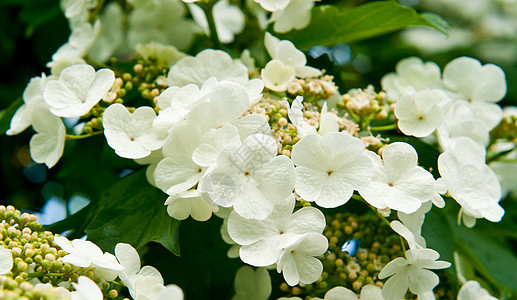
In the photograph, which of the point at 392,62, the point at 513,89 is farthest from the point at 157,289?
the point at 513,89

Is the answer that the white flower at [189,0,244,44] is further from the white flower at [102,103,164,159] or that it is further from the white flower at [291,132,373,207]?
the white flower at [291,132,373,207]

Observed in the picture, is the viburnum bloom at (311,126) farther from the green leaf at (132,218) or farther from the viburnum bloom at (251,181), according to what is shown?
the green leaf at (132,218)

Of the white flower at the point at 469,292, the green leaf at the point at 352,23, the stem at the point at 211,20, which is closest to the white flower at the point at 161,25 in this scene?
the stem at the point at 211,20

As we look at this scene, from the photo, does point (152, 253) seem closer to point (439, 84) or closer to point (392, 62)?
point (439, 84)

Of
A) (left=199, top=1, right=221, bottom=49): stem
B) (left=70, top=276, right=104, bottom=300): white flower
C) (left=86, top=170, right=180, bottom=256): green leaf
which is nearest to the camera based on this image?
(left=70, top=276, right=104, bottom=300): white flower

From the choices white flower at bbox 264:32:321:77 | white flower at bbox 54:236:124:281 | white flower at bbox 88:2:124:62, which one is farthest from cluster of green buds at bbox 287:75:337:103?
white flower at bbox 88:2:124:62

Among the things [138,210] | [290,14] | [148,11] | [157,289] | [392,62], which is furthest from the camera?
[392,62]
